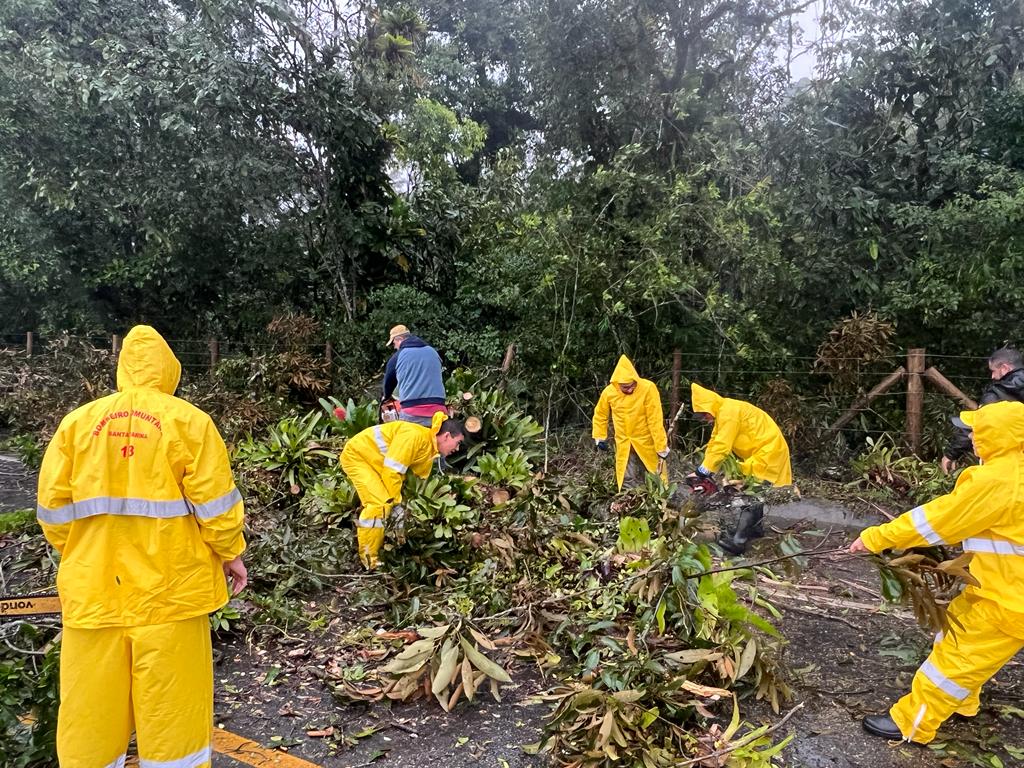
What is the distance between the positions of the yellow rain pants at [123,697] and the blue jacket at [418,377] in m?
3.37

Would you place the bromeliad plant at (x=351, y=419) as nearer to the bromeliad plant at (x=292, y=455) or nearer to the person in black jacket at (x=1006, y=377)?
the bromeliad plant at (x=292, y=455)

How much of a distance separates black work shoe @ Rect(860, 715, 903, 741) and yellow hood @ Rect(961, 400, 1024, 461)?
45.8 inches

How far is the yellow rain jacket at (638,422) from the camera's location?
6.35 metres

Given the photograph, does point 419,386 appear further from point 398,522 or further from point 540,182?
point 540,182

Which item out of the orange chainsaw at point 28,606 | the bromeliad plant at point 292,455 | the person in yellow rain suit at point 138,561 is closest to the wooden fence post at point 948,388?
the bromeliad plant at point 292,455

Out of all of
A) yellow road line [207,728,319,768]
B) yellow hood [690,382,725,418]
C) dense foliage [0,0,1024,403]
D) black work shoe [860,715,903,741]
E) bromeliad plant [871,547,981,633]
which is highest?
dense foliage [0,0,1024,403]

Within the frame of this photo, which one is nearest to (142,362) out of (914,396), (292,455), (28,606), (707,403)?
(28,606)

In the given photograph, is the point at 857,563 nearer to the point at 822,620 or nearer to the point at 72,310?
the point at 822,620

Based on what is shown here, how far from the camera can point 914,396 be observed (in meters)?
6.73

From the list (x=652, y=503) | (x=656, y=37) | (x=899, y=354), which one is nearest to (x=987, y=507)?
(x=652, y=503)

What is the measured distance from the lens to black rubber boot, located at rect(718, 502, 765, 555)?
5.29 m

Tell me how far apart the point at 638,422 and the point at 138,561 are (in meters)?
4.85

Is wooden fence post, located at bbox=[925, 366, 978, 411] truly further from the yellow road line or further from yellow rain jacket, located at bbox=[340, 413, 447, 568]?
the yellow road line

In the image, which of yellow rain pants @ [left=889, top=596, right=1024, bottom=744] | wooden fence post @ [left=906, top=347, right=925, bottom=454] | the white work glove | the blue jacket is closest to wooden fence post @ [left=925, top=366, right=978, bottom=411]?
wooden fence post @ [left=906, top=347, right=925, bottom=454]
